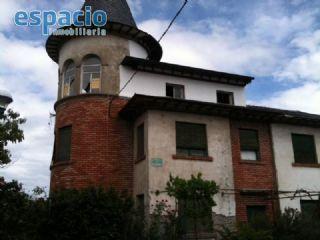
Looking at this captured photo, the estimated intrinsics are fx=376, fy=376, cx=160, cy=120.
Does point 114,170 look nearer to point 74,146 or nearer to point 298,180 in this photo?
point 74,146

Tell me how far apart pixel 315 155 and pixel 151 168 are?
355 inches

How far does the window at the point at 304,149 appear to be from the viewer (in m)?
18.2

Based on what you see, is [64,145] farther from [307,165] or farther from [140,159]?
[307,165]

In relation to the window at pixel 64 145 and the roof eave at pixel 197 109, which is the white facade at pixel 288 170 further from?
the window at pixel 64 145

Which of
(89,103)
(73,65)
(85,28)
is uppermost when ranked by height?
(85,28)

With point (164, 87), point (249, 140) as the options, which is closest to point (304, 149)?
point (249, 140)

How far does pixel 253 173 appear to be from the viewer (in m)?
16.6

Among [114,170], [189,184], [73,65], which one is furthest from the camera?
[73,65]

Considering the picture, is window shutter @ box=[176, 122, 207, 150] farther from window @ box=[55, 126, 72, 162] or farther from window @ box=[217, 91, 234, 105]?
window @ box=[55, 126, 72, 162]

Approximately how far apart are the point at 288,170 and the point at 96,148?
8.86 meters

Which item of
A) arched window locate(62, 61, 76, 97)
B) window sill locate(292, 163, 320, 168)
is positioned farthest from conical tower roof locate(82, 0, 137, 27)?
window sill locate(292, 163, 320, 168)

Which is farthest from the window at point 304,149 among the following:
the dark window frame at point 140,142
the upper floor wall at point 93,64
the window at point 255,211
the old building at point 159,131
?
the upper floor wall at point 93,64

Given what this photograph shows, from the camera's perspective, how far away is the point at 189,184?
11766mm

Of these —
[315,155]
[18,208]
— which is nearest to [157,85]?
[315,155]
